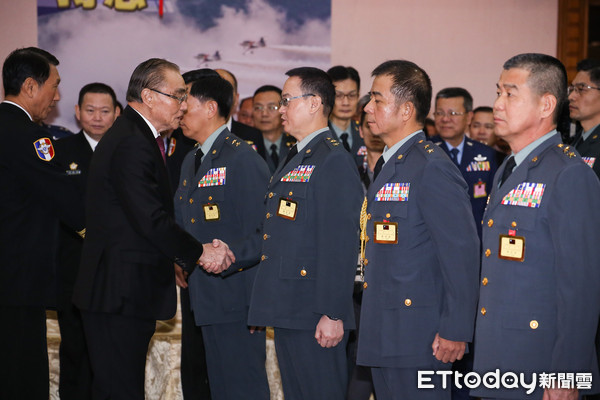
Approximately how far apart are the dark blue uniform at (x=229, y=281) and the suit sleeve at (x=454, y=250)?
1.10 metres

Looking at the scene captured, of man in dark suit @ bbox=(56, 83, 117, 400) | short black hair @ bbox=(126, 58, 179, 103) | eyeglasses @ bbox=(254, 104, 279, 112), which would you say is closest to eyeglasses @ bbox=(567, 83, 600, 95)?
short black hair @ bbox=(126, 58, 179, 103)

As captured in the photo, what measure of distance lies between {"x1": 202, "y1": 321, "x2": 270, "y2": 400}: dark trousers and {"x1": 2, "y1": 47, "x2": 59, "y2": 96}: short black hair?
1.46m

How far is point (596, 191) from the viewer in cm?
199

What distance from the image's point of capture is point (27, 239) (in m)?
3.13

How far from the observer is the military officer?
77.1 inches

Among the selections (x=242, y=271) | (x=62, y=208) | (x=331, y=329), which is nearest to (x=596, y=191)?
(x=331, y=329)

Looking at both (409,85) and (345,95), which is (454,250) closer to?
(409,85)

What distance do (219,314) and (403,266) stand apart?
1126mm

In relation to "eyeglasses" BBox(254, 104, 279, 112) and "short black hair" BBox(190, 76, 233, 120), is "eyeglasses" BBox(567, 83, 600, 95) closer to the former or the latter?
"short black hair" BBox(190, 76, 233, 120)

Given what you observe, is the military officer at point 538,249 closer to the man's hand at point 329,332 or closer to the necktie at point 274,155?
the man's hand at point 329,332

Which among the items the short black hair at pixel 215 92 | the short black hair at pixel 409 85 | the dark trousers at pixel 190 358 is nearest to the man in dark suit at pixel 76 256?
the dark trousers at pixel 190 358

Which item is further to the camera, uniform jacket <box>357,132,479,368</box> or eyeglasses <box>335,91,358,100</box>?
eyeglasses <box>335,91,358,100</box>

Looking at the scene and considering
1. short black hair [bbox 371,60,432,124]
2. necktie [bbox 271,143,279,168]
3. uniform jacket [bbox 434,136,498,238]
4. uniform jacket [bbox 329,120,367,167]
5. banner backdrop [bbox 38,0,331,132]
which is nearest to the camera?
short black hair [bbox 371,60,432,124]

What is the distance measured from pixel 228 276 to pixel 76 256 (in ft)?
4.23
